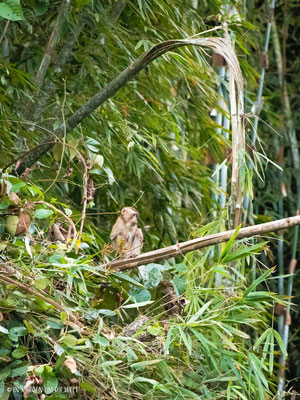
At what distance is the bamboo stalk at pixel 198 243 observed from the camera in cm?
109

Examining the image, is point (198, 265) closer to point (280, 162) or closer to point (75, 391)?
point (75, 391)

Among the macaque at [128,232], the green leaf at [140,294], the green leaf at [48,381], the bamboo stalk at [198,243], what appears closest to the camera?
the green leaf at [48,381]

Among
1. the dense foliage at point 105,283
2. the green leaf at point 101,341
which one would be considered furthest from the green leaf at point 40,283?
the green leaf at point 101,341

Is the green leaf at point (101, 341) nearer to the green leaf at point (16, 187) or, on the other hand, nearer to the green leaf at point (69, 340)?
the green leaf at point (69, 340)

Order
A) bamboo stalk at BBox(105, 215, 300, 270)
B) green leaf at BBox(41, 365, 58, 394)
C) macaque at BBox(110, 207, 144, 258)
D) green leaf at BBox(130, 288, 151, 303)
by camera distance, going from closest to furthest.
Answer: green leaf at BBox(41, 365, 58, 394), bamboo stalk at BBox(105, 215, 300, 270), green leaf at BBox(130, 288, 151, 303), macaque at BBox(110, 207, 144, 258)

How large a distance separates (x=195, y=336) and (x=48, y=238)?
0.35m

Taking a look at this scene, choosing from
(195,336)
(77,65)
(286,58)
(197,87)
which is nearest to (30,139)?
(77,65)

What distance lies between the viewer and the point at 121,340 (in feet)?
3.60

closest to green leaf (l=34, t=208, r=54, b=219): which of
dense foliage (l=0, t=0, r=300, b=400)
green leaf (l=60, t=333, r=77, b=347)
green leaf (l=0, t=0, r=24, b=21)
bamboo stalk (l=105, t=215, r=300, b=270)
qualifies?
dense foliage (l=0, t=0, r=300, b=400)

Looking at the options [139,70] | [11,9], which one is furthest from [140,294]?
[11,9]

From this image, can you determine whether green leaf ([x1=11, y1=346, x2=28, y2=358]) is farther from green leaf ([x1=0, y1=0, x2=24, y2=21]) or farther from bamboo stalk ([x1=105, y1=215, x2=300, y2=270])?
green leaf ([x1=0, y1=0, x2=24, y2=21])

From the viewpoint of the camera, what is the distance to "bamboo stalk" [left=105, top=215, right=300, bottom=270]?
1091 mm

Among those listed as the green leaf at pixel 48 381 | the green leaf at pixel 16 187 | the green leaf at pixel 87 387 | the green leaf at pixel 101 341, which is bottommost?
the green leaf at pixel 87 387

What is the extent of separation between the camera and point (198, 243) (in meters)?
1.14
